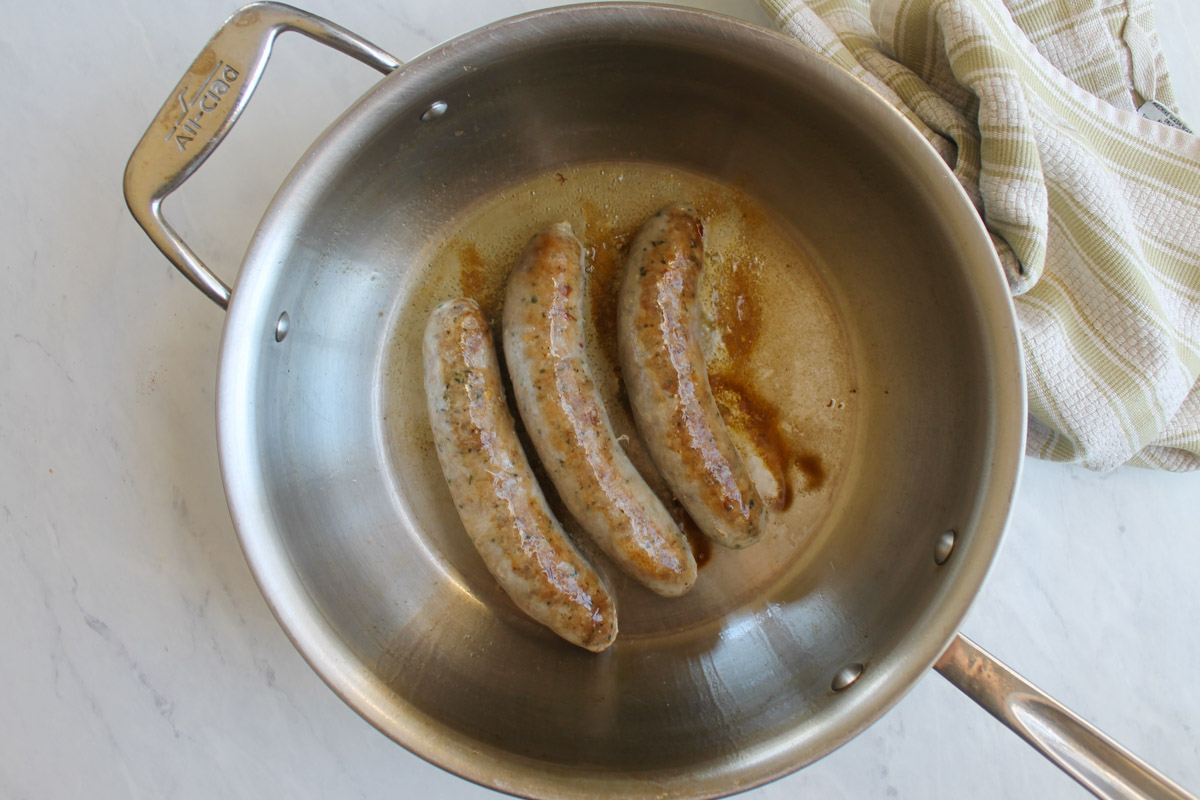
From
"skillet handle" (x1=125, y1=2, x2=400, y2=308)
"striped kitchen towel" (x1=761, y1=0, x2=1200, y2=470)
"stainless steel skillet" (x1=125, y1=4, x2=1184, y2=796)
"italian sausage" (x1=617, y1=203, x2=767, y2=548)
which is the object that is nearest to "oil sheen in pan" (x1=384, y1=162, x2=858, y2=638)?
"stainless steel skillet" (x1=125, y1=4, x2=1184, y2=796)

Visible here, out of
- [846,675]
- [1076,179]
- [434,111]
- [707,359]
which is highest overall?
[434,111]

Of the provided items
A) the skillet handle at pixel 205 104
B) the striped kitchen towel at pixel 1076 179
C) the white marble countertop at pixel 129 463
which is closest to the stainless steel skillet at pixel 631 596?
the skillet handle at pixel 205 104

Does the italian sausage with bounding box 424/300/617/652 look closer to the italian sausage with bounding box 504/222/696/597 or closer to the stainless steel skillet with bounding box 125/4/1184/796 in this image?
the italian sausage with bounding box 504/222/696/597

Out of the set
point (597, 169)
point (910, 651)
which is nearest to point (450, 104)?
point (597, 169)

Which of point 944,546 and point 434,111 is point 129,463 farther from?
point 944,546

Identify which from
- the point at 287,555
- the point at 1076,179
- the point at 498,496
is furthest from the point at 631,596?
the point at 1076,179

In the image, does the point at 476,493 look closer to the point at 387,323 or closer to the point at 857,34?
the point at 387,323

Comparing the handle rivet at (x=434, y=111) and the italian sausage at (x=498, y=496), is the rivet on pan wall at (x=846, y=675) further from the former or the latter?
the handle rivet at (x=434, y=111)
